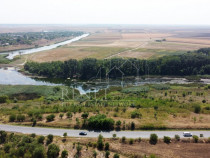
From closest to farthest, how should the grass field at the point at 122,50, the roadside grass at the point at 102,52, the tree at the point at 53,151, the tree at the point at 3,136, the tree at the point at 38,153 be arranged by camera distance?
the tree at the point at 38,153
the tree at the point at 53,151
the tree at the point at 3,136
the grass field at the point at 122,50
the roadside grass at the point at 102,52

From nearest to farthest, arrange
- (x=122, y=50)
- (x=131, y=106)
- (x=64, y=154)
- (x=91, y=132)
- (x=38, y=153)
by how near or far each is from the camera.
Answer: (x=38, y=153) < (x=64, y=154) < (x=91, y=132) < (x=131, y=106) < (x=122, y=50)

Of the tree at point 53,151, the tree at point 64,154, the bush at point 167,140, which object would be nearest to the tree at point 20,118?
the tree at point 53,151

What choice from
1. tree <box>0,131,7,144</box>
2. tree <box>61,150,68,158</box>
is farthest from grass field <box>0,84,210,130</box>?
tree <box>61,150,68,158</box>

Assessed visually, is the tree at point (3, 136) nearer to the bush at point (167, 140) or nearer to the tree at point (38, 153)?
the tree at point (38, 153)

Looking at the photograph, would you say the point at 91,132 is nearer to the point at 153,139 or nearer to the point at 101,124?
the point at 101,124

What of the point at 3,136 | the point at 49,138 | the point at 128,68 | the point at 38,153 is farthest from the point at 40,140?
the point at 128,68

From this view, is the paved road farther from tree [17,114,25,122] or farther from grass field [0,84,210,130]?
tree [17,114,25,122]

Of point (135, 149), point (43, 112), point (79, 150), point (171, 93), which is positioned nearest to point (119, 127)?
point (135, 149)

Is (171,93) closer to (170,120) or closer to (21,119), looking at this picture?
(170,120)
